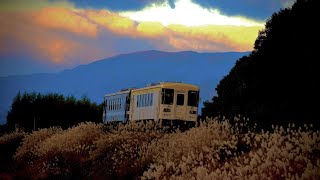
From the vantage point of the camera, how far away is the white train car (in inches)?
1261

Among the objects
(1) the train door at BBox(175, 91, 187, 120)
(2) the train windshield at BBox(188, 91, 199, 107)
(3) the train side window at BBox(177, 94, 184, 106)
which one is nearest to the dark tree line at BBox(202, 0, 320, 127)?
(2) the train windshield at BBox(188, 91, 199, 107)

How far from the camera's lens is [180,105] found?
3316 centimetres

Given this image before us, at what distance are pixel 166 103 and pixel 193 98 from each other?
247 centimetres

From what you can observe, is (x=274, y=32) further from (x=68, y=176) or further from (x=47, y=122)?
(x=47, y=122)

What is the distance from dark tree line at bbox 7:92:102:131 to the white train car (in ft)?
142

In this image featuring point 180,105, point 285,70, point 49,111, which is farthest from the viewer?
point 49,111

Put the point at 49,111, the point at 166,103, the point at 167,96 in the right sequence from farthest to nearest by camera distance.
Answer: the point at 49,111, the point at 167,96, the point at 166,103

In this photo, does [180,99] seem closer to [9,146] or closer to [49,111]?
[9,146]

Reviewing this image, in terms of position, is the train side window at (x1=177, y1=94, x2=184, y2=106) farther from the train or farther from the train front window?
the train front window

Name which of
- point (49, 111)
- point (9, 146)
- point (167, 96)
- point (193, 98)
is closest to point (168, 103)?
point (167, 96)

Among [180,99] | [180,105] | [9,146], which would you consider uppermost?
[180,99]

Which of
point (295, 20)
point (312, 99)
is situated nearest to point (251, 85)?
point (295, 20)

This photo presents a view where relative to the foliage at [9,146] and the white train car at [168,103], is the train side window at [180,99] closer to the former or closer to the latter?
the white train car at [168,103]

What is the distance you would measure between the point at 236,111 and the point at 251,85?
3.13m
